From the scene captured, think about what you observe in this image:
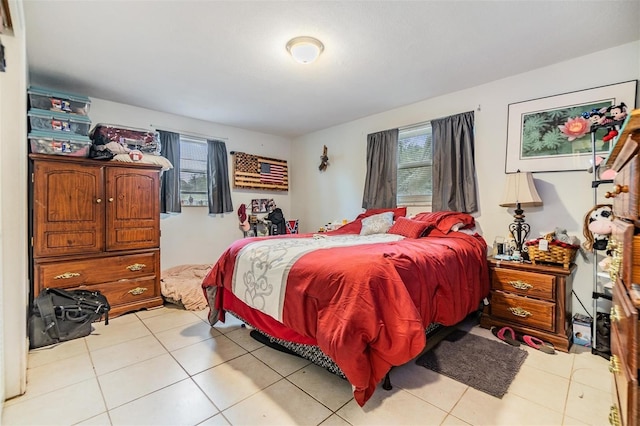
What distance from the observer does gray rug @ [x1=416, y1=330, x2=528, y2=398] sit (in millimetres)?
1761

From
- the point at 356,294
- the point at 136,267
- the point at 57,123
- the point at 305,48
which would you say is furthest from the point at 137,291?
the point at 305,48

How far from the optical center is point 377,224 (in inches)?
131

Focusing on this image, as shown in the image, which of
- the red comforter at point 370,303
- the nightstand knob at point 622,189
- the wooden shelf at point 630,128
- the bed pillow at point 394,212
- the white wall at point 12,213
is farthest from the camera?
the bed pillow at point 394,212

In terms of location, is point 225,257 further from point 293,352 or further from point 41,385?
point 41,385

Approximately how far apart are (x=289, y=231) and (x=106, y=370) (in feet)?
10.5

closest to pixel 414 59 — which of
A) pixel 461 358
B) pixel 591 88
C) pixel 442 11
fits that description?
pixel 442 11

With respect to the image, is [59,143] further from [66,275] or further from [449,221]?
[449,221]

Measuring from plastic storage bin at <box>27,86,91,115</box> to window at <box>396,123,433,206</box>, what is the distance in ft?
11.5

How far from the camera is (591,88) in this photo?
239 centimetres

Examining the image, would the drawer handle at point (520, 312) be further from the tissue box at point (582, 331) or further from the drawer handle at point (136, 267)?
the drawer handle at point (136, 267)

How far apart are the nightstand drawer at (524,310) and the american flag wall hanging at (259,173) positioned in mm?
3677

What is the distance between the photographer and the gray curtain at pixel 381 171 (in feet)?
12.3

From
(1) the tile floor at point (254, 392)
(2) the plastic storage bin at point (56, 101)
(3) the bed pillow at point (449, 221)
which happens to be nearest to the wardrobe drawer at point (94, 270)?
(1) the tile floor at point (254, 392)

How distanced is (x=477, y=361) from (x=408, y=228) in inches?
51.9
